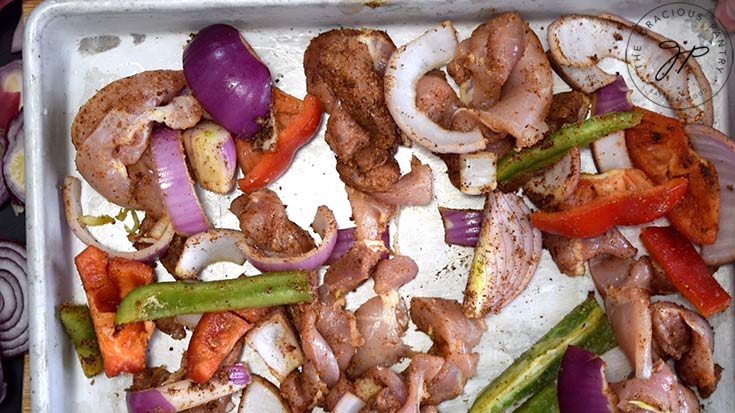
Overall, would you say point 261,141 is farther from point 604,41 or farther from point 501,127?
point 604,41

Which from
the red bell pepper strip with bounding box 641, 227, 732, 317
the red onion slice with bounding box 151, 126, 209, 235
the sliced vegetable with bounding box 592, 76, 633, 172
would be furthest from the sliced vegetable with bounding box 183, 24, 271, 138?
the red bell pepper strip with bounding box 641, 227, 732, 317

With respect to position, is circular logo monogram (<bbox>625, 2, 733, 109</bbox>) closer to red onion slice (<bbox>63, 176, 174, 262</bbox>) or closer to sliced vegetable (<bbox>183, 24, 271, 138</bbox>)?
sliced vegetable (<bbox>183, 24, 271, 138</bbox>)

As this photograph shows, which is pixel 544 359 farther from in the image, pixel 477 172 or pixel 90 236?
pixel 90 236

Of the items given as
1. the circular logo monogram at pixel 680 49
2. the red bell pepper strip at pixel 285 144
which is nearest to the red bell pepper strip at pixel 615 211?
the circular logo monogram at pixel 680 49

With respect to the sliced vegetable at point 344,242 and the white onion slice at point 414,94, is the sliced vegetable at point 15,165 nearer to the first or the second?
the sliced vegetable at point 344,242

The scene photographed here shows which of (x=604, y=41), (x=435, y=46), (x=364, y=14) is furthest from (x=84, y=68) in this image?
(x=604, y=41)

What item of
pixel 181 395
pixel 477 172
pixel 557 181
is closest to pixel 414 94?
pixel 477 172
